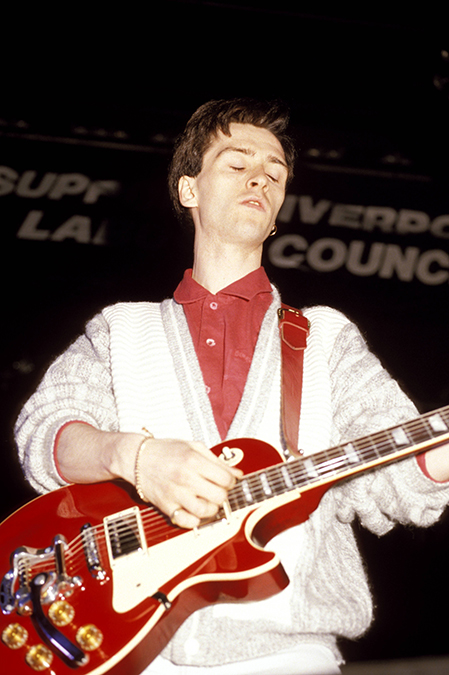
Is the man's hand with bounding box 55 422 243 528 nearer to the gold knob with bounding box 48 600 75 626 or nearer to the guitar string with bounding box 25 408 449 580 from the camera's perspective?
the guitar string with bounding box 25 408 449 580

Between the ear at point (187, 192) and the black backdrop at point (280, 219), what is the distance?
124cm

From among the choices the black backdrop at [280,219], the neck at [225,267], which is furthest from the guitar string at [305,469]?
the black backdrop at [280,219]

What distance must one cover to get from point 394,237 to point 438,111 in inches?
30.3

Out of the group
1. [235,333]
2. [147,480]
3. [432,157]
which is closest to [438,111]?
[432,157]

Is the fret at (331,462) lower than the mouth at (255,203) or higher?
lower

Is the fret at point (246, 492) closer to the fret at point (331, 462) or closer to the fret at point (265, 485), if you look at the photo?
the fret at point (265, 485)

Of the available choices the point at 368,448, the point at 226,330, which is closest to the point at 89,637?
the point at 368,448

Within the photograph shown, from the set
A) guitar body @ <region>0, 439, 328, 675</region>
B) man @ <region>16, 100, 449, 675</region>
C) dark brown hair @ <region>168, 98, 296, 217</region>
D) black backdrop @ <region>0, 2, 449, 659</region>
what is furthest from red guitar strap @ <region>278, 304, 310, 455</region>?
black backdrop @ <region>0, 2, 449, 659</region>

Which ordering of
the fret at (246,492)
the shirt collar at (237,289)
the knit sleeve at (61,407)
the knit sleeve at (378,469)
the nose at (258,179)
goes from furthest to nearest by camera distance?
the nose at (258,179), the shirt collar at (237,289), the knit sleeve at (61,407), the knit sleeve at (378,469), the fret at (246,492)

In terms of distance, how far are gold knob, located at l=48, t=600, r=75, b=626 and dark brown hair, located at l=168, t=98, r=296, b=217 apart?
1593mm

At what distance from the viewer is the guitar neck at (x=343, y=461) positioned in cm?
123

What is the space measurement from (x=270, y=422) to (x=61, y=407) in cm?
60

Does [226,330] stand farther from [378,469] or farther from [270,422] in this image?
[378,469]

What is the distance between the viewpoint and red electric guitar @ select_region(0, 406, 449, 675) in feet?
3.62
